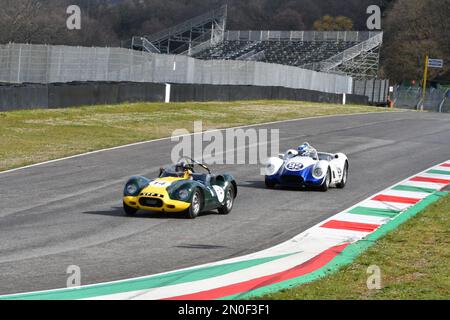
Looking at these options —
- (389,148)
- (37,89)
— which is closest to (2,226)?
(389,148)

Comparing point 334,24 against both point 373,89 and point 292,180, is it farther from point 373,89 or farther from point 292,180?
point 292,180

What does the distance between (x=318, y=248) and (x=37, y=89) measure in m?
21.4

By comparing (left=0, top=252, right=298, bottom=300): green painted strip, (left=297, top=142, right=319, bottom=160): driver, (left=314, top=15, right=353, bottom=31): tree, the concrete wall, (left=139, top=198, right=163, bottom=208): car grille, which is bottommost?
(left=0, top=252, right=298, bottom=300): green painted strip

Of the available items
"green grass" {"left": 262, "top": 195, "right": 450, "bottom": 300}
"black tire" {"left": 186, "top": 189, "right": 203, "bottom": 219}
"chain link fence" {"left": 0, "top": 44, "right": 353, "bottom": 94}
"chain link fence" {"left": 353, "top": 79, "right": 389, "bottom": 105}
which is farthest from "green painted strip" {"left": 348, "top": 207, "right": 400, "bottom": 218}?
"chain link fence" {"left": 353, "top": 79, "right": 389, "bottom": 105}

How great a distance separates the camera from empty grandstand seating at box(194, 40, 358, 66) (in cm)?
7881

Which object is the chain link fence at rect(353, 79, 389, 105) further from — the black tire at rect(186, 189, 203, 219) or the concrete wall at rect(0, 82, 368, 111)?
the black tire at rect(186, 189, 203, 219)

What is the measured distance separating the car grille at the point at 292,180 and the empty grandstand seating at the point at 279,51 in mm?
60299

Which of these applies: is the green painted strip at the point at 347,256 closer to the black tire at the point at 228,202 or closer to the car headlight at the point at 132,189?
the black tire at the point at 228,202

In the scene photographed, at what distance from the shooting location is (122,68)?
41.4 m

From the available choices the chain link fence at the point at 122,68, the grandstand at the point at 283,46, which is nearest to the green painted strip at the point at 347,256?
the chain link fence at the point at 122,68

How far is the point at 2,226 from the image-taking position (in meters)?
13.2

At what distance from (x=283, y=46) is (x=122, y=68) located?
4463 cm

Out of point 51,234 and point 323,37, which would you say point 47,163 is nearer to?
point 51,234

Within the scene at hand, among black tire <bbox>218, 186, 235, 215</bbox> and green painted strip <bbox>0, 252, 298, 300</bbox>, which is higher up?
black tire <bbox>218, 186, 235, 215</bbox>
